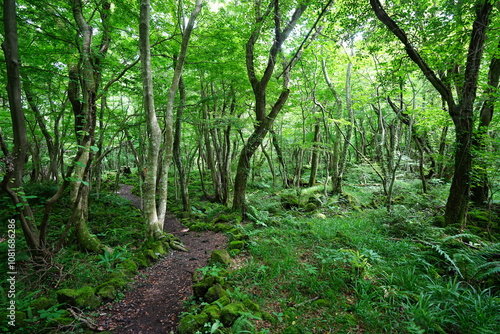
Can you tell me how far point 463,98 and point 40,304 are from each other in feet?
31.4

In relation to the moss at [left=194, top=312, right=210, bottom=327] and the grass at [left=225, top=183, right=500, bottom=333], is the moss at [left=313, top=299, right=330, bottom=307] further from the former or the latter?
the moss at [left=194, top=312, right=210, bottom=327]

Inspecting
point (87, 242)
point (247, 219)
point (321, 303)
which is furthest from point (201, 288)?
point (247, 219)

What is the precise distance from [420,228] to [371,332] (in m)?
4.23

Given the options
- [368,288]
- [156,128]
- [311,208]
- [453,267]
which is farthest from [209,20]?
[453,267]

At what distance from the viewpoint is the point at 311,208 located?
1016cm

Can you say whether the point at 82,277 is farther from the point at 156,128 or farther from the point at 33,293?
the point at 156,128

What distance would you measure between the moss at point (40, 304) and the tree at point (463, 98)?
8840 mm

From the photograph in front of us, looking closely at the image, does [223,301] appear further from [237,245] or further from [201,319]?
[237,245]

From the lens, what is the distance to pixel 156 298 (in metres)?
3.98

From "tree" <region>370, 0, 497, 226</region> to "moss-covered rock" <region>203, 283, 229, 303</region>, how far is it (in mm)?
6308

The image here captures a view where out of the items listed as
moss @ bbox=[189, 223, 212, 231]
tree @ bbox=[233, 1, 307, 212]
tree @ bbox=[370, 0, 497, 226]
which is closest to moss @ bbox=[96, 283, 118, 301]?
moss @ bbox=[189, 223, 212, 231]

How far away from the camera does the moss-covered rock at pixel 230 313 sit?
305 centimetres

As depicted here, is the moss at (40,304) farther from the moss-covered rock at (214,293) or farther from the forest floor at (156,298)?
the moss-covered rock at (214,293)

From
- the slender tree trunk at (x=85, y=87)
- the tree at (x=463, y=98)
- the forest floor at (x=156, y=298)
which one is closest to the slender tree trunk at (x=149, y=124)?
the slender tree trunk at (x=85, y=87)
